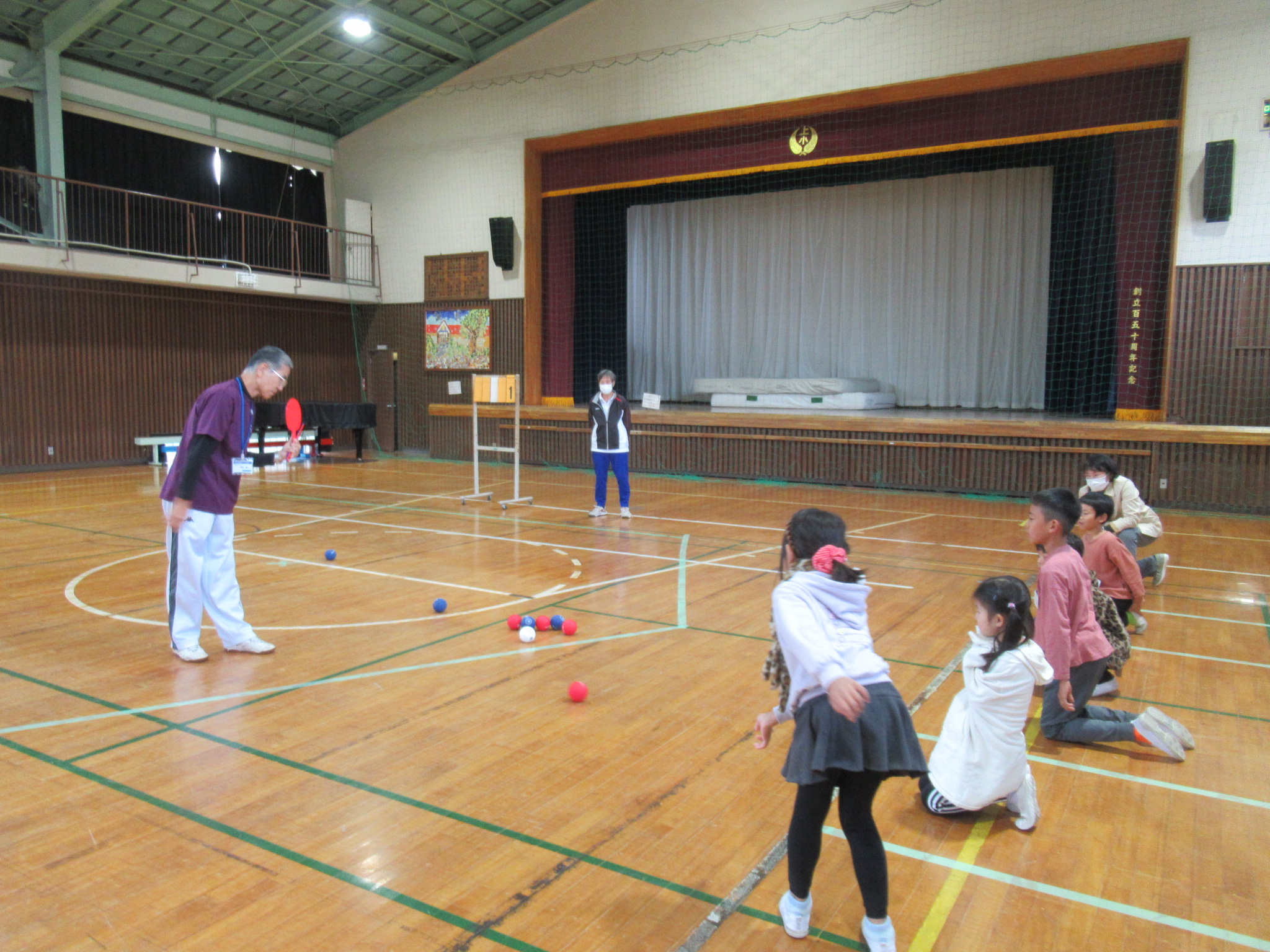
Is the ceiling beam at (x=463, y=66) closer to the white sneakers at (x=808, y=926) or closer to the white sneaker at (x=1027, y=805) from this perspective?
the white sneaker at (x=1027, y=805)

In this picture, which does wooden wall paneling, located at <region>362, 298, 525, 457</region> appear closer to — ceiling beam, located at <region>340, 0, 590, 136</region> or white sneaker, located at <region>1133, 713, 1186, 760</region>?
ceiling beam, located at <region>340, 0, 590, 136</region>

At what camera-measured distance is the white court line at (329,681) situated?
395 cm

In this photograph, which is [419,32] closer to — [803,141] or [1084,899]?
[803,141]

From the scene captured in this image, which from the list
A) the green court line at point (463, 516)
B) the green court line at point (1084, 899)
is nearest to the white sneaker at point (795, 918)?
the green court line at point (1084, 899)

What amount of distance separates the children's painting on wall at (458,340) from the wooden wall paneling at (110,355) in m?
2.89

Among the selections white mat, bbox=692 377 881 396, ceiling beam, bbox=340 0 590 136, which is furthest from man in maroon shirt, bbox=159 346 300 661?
ceiling beam, bbox=340 0 590 136

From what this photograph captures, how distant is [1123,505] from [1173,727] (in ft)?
9.34

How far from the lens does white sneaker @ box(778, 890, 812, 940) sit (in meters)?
2.44

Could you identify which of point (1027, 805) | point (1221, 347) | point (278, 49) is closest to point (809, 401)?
point (1221, 347)

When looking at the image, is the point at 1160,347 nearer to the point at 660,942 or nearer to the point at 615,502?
the point at 615,502

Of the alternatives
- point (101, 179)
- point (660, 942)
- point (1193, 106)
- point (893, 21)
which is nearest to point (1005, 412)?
point (1193, 106)

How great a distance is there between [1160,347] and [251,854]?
1225 cm

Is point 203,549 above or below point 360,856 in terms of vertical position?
above

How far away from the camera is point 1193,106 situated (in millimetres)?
11023
